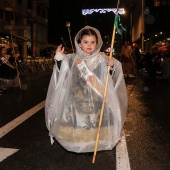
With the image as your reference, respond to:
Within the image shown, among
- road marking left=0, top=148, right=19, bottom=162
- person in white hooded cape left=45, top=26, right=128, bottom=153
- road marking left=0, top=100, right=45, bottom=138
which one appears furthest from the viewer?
road marking left=0, top=100, right=45, bottom=138

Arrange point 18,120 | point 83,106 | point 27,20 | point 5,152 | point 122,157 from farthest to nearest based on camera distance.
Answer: point 27,20 → point 18,120 → point 5,152 → point 122,157 → point 83,106

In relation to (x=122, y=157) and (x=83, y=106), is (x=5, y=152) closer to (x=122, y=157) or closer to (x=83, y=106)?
(x=83, y=106)

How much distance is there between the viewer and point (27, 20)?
131ft

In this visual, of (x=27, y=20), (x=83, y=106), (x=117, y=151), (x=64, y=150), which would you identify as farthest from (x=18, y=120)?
(x=27, y=20)

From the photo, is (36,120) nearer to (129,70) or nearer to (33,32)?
(129,70)

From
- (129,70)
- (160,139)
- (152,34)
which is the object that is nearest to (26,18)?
(152,34)

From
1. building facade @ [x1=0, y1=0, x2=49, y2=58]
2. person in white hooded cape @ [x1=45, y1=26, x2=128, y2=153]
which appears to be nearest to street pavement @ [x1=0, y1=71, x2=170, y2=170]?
person in white hooded cape @ [x1=45, y1=26, x2=128, y2=153]

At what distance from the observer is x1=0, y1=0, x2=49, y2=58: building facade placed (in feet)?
98.4

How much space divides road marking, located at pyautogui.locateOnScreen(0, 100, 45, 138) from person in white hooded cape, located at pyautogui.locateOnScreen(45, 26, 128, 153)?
1717mm

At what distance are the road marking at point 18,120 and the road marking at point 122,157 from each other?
1.97 meters

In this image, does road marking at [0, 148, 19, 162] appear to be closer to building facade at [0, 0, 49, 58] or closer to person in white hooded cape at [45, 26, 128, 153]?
person in white hooded cape at [45, 26, 128, 153]

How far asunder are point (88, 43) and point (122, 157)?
1.52 meters

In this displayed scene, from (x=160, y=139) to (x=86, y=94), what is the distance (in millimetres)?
1713

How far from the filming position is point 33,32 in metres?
41.2
